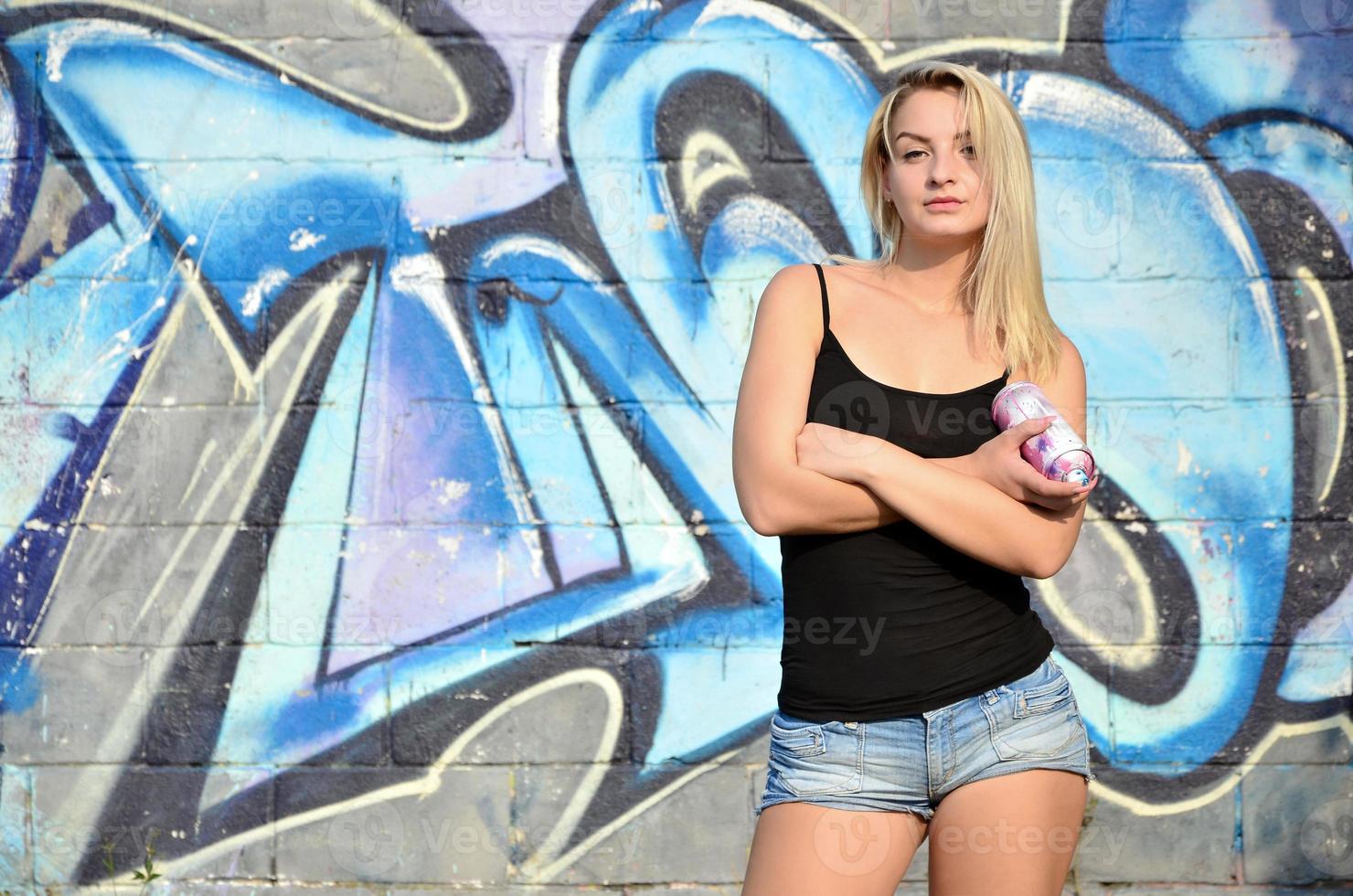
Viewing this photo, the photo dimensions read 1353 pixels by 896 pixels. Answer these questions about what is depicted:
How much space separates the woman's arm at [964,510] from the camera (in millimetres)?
1954

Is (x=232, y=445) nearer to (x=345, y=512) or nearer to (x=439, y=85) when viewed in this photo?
(x=345, y=512)

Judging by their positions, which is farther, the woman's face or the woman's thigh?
the woman's face

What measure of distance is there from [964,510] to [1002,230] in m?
0.51

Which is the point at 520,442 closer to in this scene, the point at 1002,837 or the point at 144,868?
the point at 144,868

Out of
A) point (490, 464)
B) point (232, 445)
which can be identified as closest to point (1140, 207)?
point (490, 464)

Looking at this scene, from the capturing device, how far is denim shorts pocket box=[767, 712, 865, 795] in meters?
1.92

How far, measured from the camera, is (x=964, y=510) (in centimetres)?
195

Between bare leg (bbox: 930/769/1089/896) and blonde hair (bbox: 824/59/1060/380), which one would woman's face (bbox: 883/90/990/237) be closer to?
blonde hair (bbox: 824/59/1060/380)

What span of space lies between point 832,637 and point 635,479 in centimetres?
167

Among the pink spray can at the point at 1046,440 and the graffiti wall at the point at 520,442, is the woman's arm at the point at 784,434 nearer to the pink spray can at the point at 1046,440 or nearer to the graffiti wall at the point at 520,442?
the pink spray can at the point at 1046,440

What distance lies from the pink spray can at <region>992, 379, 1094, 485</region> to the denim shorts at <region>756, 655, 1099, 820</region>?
36 cm

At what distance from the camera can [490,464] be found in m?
3.59

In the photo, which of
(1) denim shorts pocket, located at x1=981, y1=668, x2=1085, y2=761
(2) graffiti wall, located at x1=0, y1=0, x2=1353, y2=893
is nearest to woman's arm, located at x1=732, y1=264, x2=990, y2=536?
(1) denim shorts pocket, located at x1=981, y1=668, x2=1085, y2=761

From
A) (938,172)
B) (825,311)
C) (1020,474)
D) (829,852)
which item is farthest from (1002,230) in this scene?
(829,852)
